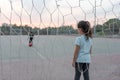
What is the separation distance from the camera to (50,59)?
18.0ft

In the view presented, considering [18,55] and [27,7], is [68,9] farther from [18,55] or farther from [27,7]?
[18,55]

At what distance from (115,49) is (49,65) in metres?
2.11

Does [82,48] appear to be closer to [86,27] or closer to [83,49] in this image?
[83,49]

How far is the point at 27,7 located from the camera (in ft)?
15.6

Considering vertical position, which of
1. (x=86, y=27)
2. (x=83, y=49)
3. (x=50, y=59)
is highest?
(x=86, y=27)

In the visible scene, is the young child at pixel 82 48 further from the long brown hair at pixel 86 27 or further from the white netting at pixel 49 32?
the white netting at pixel 49 32

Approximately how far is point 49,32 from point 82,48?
51cm

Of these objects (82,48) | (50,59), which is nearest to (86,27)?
(82,48)

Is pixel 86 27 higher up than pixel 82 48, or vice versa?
pixel 86 27

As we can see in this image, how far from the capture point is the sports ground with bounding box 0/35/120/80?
17.7 feet

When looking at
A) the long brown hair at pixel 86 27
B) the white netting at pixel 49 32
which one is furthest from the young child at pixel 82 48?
the white netting at pixel 49 32

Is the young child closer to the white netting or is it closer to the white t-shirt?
the white t-shirt

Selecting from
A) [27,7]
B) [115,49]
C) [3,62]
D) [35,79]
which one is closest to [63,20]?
[27,7]

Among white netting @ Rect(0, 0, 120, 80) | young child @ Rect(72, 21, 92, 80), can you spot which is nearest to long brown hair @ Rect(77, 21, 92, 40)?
young child @ Rect(72, 21, 92, 80)
